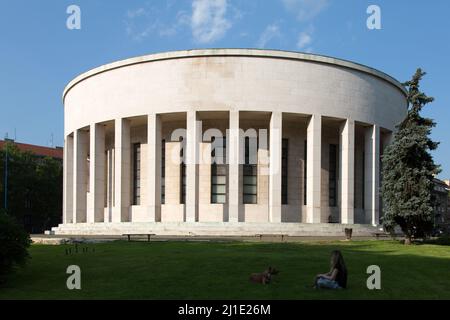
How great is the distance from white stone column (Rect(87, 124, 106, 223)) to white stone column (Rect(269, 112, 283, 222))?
14.6 metres

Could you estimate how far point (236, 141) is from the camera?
38.0 m

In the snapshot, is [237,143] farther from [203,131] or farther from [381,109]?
[381,109]

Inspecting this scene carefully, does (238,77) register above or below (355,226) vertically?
above

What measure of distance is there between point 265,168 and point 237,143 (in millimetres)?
3702

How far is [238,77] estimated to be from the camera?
38.8m

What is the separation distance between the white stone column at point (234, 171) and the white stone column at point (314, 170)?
5.43 metres

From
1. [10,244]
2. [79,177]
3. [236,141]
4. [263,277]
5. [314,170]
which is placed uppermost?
[236,141]

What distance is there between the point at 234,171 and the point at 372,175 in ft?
40.7

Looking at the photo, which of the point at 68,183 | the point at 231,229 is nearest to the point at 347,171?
the point at 231,229

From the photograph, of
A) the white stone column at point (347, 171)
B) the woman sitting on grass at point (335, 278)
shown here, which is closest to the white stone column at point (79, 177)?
the white stone column at point (347, 171)

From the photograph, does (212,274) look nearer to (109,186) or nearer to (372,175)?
(372,175)

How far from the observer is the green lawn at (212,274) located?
12742 mm

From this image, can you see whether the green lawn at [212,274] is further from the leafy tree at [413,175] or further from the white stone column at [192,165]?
the white stone column at [192,165]

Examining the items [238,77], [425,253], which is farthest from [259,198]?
[425,253]
